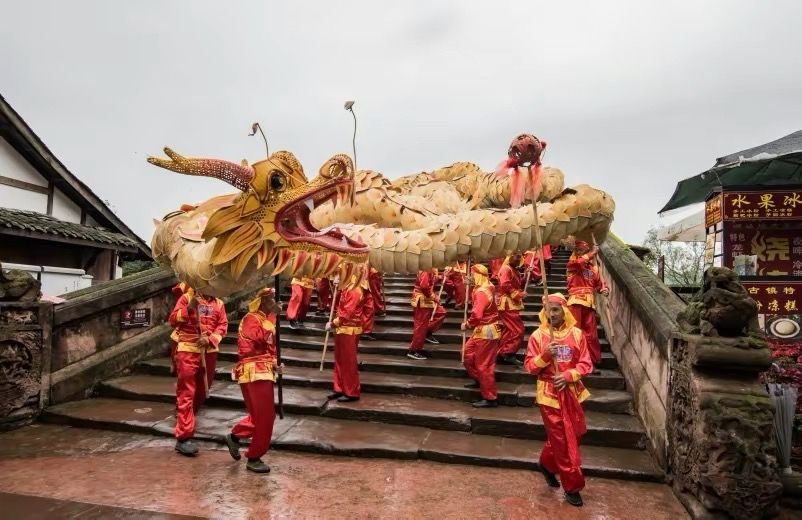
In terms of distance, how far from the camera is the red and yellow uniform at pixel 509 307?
7430mm

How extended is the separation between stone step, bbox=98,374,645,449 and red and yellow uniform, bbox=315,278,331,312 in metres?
3.01

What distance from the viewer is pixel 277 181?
3.34m

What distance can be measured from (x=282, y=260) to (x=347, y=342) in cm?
341

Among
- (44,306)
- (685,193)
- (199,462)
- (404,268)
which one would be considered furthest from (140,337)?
(685,193)

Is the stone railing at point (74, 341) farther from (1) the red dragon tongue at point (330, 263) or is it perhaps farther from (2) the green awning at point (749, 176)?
(2) the green awning at point (749, 176)

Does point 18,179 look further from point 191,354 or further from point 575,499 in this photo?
point 575,499

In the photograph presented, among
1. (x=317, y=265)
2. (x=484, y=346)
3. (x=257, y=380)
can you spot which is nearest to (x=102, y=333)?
(x=257, y=380)

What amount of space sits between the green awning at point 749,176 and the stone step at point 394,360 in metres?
3.06

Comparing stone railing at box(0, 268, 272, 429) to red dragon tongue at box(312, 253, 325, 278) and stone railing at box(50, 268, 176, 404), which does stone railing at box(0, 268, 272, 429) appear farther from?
red dragon tongue at box(312, 253, 325, 278)

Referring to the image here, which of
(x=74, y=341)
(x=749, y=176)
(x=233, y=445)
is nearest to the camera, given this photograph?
(x=233, y=445)

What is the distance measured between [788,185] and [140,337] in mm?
9133

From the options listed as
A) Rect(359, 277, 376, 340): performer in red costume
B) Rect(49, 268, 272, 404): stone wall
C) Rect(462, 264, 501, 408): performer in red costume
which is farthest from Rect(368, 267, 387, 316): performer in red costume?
Rect(49, 268, 272, 404): stone wall

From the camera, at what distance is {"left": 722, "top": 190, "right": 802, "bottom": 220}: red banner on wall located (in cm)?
632

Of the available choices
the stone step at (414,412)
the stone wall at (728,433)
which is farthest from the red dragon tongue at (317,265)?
the stone step at (414,412)
